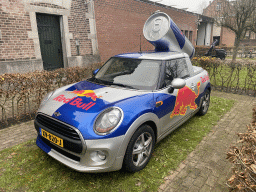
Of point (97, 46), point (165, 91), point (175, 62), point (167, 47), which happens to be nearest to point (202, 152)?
point (165, 91)

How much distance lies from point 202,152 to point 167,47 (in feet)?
10.9

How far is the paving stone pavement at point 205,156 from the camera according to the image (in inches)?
105

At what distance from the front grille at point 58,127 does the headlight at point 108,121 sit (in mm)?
293

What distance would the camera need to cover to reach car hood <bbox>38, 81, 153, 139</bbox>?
2401mm

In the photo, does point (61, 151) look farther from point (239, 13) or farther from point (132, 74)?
point (239, 13)

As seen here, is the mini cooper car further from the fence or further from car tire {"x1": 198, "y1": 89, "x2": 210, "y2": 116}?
the fence

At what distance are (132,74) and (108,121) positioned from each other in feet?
4.14

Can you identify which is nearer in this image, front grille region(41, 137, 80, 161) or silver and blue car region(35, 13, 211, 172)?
silver and blue car region(35, 13, 211, 172)

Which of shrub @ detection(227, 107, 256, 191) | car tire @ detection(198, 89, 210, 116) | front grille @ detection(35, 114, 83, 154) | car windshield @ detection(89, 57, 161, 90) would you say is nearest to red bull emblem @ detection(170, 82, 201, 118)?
car windshield @ detection(89, 57, 161, 90)

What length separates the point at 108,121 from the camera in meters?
2.44

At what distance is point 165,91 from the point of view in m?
3.18

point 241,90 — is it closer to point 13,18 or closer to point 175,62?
point 175,62

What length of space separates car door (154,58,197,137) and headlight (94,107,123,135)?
0.74 metres

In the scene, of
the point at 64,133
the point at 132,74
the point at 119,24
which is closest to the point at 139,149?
the point at 64,133
